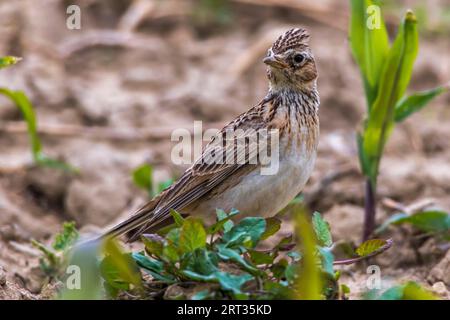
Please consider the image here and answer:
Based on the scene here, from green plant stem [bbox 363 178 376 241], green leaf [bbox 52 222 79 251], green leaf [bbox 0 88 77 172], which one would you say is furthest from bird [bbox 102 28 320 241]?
green leaf [bbox 0 88 77 172]

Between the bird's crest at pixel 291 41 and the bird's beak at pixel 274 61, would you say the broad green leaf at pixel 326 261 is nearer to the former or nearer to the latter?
the bird's beak at pixel 274 61

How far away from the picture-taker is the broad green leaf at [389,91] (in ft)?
20.3

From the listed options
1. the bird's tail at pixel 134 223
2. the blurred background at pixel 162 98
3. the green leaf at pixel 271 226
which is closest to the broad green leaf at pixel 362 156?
the blurred background at pixel 162 98

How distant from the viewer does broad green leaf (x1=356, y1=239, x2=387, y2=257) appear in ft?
15.7

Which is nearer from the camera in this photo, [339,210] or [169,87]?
[339,210]

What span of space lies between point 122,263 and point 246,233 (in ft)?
2.11

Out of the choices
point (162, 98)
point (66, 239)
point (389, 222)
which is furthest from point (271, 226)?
point (162, 98)

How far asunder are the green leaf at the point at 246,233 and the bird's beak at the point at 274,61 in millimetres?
1374

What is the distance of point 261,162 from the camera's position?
18.6 ft

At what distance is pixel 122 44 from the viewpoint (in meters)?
9.53

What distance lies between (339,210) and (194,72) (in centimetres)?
276
